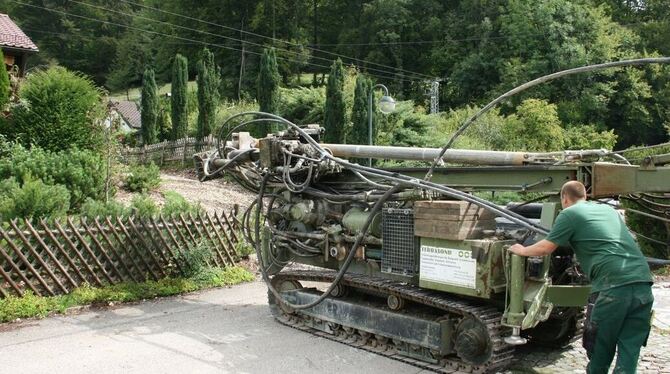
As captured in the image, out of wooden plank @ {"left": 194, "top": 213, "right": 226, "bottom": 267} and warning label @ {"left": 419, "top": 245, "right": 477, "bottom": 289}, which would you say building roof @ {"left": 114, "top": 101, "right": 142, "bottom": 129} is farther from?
warning label @ {"left": 419, "top": 245, "right": 477, "bottom": 289}

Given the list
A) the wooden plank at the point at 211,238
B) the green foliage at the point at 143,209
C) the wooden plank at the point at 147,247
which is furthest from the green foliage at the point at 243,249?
the wooden plank at the point at 147,247

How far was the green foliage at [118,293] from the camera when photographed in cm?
930

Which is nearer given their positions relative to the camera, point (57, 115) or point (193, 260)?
point (193, 260)

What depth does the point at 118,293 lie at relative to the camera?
10.5 m

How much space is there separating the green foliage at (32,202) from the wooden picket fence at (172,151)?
1761 cm

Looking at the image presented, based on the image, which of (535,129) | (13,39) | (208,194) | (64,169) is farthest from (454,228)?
(535,129)

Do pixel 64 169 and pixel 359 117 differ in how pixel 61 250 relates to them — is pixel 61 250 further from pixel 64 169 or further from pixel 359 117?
pixel 359 117

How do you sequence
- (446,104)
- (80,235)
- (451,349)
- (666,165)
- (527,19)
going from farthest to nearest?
(446,104) → (527,19) → (80,235) → (451,349) → (666,165)

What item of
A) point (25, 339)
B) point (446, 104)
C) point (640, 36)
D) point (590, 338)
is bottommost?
point (25, 339)

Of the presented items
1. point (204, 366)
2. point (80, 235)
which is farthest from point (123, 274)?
point (204, 366)

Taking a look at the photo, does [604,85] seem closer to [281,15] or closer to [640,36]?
[640,36]

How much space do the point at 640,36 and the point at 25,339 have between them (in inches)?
2128

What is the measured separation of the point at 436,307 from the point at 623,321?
8.21 feet

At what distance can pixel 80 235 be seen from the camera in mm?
10312
